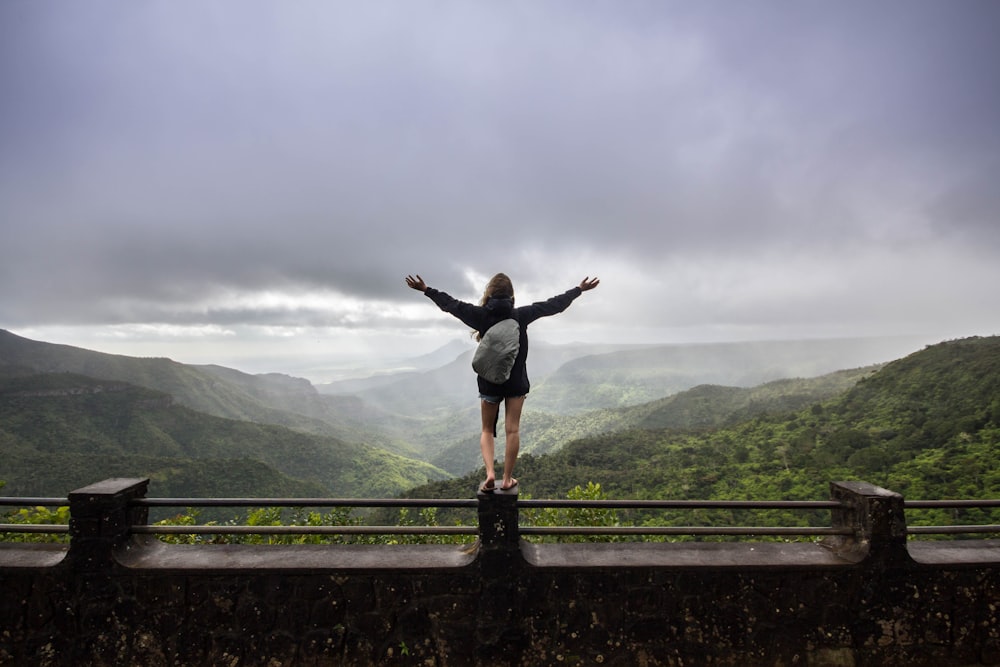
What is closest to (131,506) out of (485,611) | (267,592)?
(267,592)

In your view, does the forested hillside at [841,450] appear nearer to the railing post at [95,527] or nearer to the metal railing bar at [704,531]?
the metal railing bar at [704,531]

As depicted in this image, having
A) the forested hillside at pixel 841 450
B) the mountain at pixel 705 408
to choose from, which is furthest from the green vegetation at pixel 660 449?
the mountain at pixel 705 408

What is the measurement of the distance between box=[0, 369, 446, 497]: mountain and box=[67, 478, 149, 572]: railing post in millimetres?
63422

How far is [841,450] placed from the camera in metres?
37.2

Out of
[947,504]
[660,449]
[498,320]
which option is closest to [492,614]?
[498,320]

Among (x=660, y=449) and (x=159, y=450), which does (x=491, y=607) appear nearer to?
(x=660, y=449)

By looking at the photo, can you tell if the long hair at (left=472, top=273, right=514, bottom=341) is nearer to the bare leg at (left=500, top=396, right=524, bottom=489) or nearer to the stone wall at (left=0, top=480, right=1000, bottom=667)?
the bare leg at (left=500, top=396, right=524, bottom=489)

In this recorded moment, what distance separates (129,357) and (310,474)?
4855 inches

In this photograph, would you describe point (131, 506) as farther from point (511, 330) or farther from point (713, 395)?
point (713, 395)

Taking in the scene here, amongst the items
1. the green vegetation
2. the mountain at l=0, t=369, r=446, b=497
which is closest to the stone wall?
the green vegetation

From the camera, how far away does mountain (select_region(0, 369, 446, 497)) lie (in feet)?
195

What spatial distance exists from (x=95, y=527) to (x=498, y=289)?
3669 mm

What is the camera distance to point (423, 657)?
3.60m

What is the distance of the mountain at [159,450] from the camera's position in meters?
59.5
